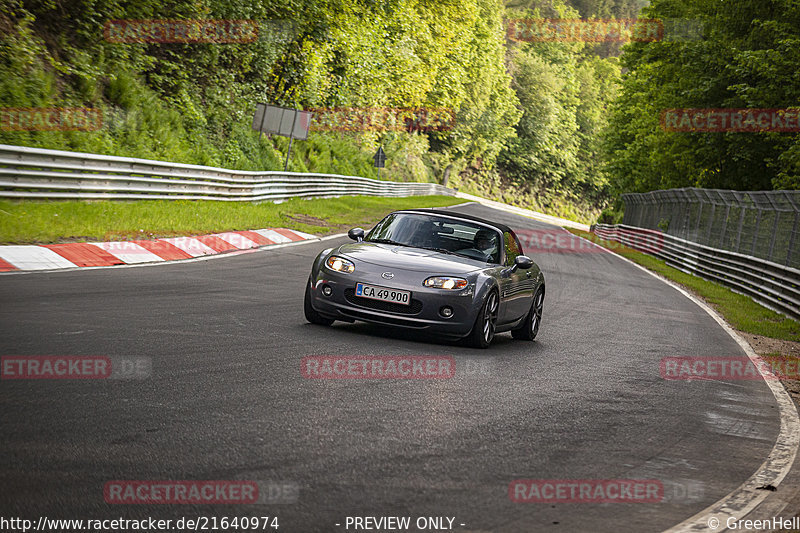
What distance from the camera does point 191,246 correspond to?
15.3 meters

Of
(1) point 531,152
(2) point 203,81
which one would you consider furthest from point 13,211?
(1) point 531,152

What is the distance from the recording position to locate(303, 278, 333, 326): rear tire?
8.94 m

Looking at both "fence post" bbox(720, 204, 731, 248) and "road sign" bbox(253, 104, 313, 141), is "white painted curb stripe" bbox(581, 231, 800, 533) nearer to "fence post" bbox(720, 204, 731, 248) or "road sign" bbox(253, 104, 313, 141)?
"fence post" bbox(720, 204, 731, 248)

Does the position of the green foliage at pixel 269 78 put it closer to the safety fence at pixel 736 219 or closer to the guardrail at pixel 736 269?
the safety fence at pixel 736 219

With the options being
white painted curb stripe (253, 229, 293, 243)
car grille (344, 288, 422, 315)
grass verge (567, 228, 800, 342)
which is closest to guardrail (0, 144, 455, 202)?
white painted curb stripe (253, 229, 293, 243)

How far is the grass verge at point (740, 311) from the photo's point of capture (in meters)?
14.3

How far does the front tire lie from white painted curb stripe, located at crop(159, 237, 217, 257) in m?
7.04

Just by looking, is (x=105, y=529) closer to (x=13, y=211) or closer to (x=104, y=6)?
(x=13, y=211)

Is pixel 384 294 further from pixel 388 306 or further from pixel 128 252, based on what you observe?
pixel 128 252

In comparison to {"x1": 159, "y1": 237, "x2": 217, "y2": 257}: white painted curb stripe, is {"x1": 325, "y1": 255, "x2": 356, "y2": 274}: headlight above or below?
above

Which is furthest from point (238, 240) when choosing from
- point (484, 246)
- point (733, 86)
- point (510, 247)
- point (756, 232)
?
point (733, 86)

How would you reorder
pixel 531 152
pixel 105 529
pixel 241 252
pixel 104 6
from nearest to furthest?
pixel 105 529 → pixel 241 252 → pixel 104 6 → pixel 531 152

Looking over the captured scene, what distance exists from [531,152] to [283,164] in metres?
59.8

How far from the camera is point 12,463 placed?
3865 millimetres
